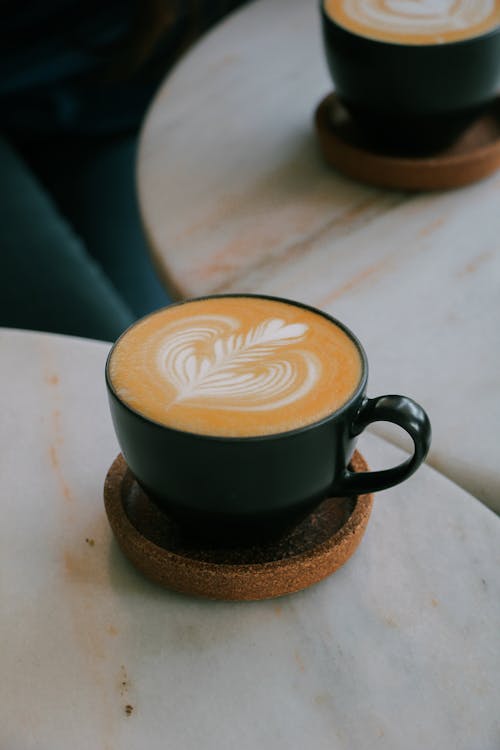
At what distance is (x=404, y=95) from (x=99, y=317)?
601 mm

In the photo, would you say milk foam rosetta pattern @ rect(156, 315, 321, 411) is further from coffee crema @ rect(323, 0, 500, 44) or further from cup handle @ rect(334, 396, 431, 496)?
coffee crema @ rect(323, 0, 500, 44)

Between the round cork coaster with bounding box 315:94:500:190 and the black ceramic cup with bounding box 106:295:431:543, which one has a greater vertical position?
the black ceramic cup with bounding box 106:295:431:543

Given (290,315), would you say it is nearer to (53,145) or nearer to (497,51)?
(497,51)

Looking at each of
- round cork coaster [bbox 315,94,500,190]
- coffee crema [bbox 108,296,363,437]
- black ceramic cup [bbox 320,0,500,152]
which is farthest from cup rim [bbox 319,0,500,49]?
coffee crema [bbox 108,296,363,437]

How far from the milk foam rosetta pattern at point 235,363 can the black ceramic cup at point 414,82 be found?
1.34ft

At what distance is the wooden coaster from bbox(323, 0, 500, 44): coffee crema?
475 millimetres

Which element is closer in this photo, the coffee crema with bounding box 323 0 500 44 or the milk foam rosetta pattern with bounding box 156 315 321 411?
the milk foam rosetta pattern with bounding box 156 315 321 411

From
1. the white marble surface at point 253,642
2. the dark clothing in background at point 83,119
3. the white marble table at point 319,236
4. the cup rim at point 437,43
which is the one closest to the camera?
the white marble surface at point 253,642

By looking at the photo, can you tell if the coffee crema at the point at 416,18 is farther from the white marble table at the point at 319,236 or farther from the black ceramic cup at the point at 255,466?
the black ceramic cup at the point at 255,466

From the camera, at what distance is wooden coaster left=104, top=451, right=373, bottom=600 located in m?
0.51

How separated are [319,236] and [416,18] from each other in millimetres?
228

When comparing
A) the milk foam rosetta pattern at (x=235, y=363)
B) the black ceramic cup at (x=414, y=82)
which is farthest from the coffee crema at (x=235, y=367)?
the black ceramic cup at (x=414, y=82)

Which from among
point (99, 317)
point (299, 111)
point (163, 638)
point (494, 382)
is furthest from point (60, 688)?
point (99, 317)

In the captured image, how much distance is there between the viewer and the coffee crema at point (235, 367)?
1.57 ft
